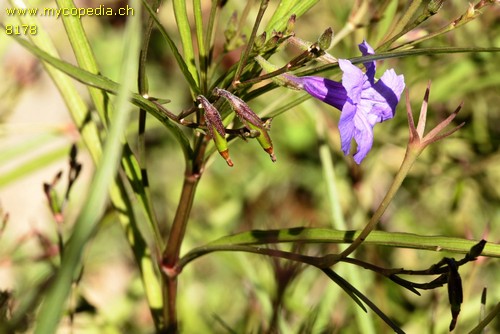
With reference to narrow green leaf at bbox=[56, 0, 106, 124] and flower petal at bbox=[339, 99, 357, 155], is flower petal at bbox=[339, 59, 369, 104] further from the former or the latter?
narrow green leaf at bbox=[56, 0, 106, 124]

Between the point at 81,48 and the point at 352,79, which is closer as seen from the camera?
the point at 352,79

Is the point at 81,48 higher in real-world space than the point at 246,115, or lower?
Result: higher

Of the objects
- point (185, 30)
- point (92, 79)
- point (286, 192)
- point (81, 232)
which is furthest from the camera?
point (286, 192)

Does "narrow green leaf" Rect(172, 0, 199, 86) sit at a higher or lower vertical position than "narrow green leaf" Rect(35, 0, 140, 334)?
higher

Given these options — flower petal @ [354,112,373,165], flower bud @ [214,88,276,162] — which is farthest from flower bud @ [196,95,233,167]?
flower petal @ [354,112,373,165]

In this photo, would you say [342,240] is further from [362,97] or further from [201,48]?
[201,48]

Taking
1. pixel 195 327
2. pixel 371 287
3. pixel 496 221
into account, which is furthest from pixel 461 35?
pixel 195 327

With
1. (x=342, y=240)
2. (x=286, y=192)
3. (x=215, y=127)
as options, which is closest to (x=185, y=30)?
(x=215, y=127)

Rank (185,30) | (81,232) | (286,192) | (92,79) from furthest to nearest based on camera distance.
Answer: (286,192)
(185,30)
(92,79)
(81,232)
